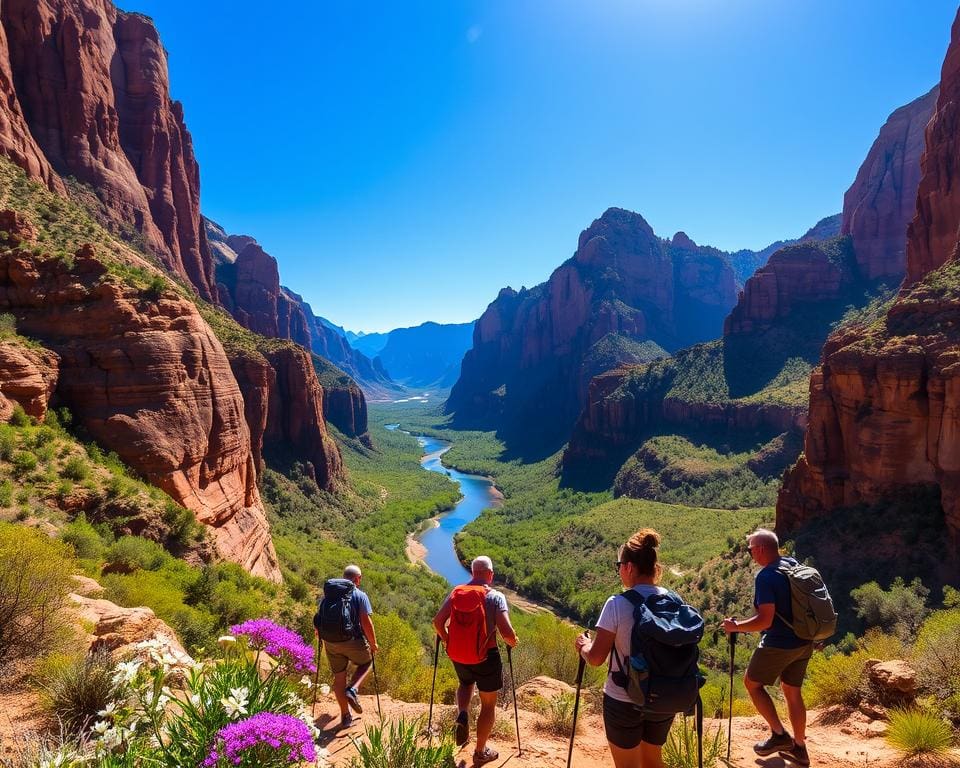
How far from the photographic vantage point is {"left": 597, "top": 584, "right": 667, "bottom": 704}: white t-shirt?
3.92 metres

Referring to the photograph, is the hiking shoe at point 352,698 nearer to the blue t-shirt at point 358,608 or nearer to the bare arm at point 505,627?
the blue t-shirt at point 358,608

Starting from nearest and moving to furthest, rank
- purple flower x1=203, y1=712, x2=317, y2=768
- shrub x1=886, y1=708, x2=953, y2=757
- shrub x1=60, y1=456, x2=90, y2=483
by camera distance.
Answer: purple flower x1=203, y1=712, x2=317, y2=768 → shrub x1=886, y1=708, x2=953, y2=757 → shrub x1=60, y1=456, x2=90, y2=483

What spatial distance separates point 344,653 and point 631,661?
4.29 metres

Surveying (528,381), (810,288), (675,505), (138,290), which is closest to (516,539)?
(675,505)

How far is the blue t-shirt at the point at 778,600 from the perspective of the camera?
4984 mm

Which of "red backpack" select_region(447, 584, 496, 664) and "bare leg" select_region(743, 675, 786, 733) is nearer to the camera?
"red backpack" select_region(447, 584, 496, 664)

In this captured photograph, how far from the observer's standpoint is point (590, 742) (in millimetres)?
6547

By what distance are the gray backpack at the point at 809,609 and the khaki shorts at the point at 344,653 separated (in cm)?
513

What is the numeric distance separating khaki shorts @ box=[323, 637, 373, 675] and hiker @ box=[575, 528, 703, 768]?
11.5ft

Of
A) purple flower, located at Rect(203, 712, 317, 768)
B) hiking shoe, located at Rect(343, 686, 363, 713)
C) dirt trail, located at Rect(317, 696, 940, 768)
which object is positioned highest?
A: purple flower, located at Rect(203, 712, 317, 768)

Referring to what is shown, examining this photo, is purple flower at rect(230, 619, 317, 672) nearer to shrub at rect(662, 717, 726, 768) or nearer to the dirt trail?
the dirt trail

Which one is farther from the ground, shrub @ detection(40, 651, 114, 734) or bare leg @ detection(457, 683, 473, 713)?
shrub @ detection(40, 651, 114, 734)

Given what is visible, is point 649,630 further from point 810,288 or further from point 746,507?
point 810,288

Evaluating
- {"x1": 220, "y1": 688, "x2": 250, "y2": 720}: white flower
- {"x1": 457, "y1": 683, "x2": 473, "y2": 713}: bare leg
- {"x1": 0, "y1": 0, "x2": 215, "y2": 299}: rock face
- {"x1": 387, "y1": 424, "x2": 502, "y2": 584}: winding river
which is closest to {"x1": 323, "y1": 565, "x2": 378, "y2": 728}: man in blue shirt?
{"x1": 457, "y1": 683, "x2": 473, "y2": 713}: bare leg
